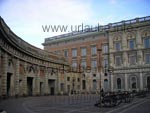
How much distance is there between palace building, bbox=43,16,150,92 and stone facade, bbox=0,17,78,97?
296 inches

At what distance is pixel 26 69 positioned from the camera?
38.3 meters

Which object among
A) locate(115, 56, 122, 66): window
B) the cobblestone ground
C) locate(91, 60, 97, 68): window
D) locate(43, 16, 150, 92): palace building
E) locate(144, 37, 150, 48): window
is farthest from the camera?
locate(91, 60, 97, 68): window

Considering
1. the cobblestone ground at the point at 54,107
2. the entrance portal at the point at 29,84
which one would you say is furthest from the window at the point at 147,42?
the cobblestone ground at the point at 54,107

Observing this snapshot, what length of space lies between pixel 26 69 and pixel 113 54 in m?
26.1

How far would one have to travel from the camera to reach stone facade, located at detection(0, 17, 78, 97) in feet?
95.0

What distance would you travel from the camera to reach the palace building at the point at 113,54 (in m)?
53.4

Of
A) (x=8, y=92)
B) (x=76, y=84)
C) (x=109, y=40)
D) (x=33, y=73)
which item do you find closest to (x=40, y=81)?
(x=33, y=73)

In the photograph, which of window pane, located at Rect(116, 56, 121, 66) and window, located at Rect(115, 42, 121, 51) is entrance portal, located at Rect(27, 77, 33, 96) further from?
window, located at Rect(115, 42, 121, 51)

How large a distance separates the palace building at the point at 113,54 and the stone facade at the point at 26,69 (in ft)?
24.7

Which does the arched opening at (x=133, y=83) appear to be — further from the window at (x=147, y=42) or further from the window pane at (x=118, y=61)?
the window at (x=147, y=42)

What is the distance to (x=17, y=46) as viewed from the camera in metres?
33.4

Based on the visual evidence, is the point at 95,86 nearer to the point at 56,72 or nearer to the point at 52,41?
the point at 56,72

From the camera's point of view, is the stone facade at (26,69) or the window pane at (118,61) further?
the window pane at (118,61)

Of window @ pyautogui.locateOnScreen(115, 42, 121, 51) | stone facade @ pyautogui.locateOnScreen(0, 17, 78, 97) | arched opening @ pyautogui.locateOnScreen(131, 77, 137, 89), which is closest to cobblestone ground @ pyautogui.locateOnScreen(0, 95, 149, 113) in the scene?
stone facade @ pyautogui.locateOnScreen(0, 17, 78, 97)
